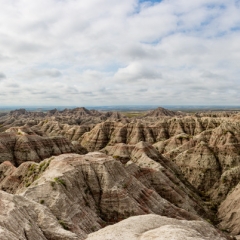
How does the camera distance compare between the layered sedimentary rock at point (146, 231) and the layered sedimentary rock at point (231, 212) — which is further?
the layered sedimentary rock at point (231, 212)

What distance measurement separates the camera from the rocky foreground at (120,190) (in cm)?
2320

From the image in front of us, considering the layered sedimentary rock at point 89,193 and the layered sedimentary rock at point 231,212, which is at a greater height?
the layered sedimentary rock at point 89,193

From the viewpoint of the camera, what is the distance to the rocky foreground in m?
23.2

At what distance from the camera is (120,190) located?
35.2 meters

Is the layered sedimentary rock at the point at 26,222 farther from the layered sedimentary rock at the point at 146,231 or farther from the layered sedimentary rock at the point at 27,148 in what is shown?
the layered sedimentary rock at the point at 27,148

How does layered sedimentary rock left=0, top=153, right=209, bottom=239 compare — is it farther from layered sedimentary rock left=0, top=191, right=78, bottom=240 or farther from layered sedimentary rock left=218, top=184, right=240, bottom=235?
layered sedimentary rock left=218, top=184, right=240, bottom=235

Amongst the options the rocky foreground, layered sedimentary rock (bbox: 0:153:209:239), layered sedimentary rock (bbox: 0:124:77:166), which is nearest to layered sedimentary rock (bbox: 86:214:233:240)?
the rocky foreground

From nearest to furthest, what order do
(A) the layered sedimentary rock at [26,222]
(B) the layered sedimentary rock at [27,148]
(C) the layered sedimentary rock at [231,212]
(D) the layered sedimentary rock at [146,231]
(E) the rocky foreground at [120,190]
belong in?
(A) the layered sedimentary rock at [26,222]
(D) the layered sedimentary rock at [146,231]
(E) the rocky foreground at [120,190]
(C) the layered sedimentary rock at [231,212]
(B) the layered sedimentary rock at [27,148]

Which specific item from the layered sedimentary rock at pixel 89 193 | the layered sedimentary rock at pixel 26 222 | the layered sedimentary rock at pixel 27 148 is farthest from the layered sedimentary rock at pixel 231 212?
the layered sedimentary rock at pixel 27 148

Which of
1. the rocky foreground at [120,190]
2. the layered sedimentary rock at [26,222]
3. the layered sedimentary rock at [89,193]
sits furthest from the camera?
the layered sedimentary rock at [89,193]

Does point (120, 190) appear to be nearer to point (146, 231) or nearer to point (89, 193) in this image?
point (89, 193)

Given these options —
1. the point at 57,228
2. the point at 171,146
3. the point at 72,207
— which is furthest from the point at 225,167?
the point at 57,228

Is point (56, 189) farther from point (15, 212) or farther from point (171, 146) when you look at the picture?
point (171, 146)

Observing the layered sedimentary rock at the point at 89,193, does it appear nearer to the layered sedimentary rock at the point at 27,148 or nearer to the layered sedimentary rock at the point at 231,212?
the layered sedimentary rock at the point at 231,212
